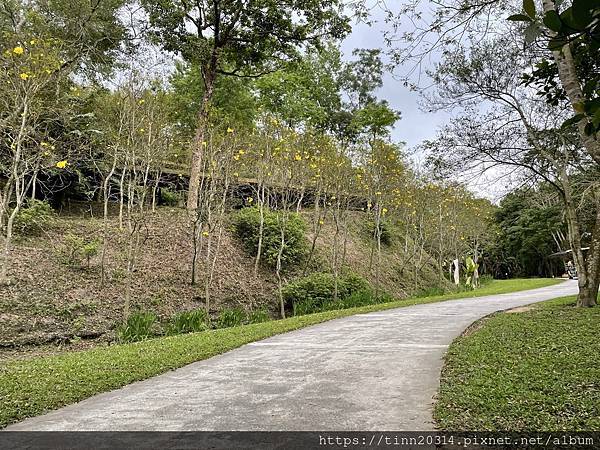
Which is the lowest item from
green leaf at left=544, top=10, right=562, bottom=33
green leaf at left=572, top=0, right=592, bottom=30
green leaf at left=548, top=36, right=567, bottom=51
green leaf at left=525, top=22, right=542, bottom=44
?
green leaf at left=572, top=0, right=592, bottom=30

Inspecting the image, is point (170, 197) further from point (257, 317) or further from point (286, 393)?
point (286, 393)

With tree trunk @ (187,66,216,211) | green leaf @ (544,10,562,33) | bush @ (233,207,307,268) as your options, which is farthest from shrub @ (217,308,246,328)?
green leaf @ (544,10,562,33)

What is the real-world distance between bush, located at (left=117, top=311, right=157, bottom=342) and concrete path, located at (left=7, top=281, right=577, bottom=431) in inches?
101

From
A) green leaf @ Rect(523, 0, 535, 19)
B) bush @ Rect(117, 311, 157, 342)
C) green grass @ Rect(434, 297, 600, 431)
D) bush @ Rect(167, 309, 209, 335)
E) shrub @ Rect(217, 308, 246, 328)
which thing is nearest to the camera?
green leaf @ Rect(523, 0, 535, 19)

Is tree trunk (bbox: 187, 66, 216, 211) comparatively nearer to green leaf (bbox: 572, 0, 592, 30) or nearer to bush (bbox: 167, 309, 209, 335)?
bush (bbox: 167, 309, 209, 335)

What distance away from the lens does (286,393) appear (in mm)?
3988

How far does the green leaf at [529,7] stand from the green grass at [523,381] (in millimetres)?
2483

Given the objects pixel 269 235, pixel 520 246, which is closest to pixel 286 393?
pixel 269 235

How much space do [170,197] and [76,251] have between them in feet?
21.4

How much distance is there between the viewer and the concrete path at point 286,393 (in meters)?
3.24

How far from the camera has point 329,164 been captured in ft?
42.5

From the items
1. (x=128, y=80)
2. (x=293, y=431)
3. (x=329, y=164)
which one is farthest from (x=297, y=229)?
(x=293, y=431)

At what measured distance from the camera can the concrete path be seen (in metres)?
3.24

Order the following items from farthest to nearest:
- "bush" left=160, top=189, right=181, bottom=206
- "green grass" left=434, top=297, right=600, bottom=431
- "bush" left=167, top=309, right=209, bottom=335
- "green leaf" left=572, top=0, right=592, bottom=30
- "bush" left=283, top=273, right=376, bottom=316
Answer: "bush" left=160, top=189, right=181, bottom=206, "bush" left=283, top=273, right=376, bottom=316, "bush" left=167, top=309, right=209, bottom=335, "green grass" left=434, top=297, right=600, bottom=431, "green leaf" left=572, top=0, right=592, bottom=30
